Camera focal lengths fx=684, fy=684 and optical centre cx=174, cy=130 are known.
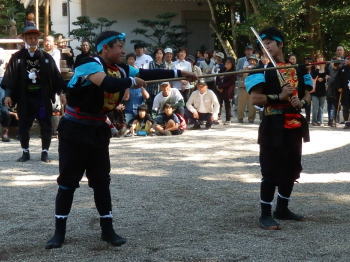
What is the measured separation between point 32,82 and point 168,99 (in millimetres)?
5063

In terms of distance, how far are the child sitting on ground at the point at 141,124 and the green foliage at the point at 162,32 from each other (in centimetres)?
960

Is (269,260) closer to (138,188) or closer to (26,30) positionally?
(138,188)

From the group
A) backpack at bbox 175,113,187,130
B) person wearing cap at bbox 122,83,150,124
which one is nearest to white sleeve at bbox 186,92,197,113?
backpack at bbox 175,113,187,130

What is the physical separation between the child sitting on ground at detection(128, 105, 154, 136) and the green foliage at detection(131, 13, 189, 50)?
31.5 ft

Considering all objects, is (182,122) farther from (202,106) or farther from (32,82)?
(32,82)

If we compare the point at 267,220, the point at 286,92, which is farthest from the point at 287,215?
the point at 286,92

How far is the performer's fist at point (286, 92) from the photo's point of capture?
572 centimetres

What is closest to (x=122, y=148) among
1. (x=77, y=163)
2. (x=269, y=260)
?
(x=77, y=163)

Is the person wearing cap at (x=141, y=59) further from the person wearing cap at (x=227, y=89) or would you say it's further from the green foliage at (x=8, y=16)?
the green foliage at (x=8, y=16)

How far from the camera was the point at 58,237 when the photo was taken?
534cm

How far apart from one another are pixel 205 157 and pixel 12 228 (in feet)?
16.9

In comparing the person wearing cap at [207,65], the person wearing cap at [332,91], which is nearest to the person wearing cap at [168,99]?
the person wearing cap at [207,65]

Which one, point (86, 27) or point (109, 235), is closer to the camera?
point (109, 235)

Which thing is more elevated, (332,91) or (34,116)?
(332,91)
